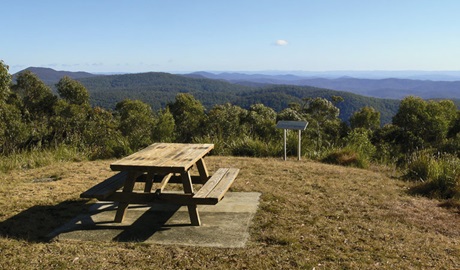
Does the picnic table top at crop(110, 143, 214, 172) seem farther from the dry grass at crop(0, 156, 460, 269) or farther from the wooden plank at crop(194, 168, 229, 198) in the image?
the dry grass at crop(0, 156, 460, 269)

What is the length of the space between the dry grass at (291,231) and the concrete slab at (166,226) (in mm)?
137

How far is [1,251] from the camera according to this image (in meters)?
3.46

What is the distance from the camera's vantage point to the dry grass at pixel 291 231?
3.26 meters

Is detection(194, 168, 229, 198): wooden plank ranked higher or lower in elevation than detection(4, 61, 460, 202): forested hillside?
higher

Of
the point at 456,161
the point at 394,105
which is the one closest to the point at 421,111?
the point at 456,161

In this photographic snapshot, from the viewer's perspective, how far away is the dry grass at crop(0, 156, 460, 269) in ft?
10.7

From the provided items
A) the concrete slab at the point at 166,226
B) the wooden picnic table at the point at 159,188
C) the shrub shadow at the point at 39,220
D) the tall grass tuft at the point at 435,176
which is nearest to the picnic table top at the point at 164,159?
the wooden picnic table at the point at 159,188

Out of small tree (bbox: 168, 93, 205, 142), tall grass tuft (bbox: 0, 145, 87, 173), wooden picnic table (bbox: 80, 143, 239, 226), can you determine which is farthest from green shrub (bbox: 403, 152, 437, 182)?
small tree (bbox: 168, 93, 205, 142)

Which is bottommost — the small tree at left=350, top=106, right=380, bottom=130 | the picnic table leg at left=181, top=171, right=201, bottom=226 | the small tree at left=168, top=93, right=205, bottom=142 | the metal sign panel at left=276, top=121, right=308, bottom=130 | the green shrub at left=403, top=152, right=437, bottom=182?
the small tree at left=350, top=106, right=380, bottom=130

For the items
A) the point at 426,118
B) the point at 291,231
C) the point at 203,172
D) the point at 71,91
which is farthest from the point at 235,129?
the point at 71,91

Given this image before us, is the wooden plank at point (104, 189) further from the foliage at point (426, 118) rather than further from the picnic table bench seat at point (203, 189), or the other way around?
the foliage at point (426, 118)

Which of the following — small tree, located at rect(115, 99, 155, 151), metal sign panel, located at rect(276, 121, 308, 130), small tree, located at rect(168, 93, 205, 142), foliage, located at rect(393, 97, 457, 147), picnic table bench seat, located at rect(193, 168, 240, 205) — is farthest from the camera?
small tree, located at rect(168, 93, 205, 142)

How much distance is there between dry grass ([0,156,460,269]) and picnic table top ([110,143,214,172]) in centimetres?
72

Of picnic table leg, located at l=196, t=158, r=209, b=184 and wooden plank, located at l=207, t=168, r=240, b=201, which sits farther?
picnic table leg, located at l=196, t=158, r=209, b=184
